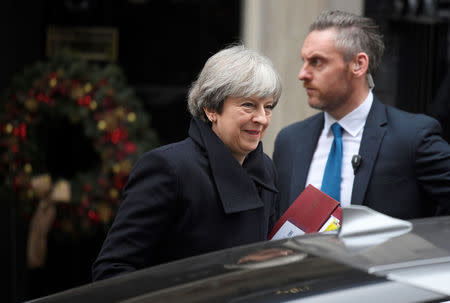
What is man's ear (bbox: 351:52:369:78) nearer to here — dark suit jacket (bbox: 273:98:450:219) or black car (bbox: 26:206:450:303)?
dark suit jacket (bbox: 273:98:450:219)

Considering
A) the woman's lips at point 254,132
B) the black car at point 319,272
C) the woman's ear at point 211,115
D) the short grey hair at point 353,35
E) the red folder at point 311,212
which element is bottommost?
the red folder at point 311,212

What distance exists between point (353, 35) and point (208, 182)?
156 cm

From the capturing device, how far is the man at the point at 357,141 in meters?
3.37

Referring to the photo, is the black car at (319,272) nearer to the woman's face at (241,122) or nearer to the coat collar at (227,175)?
the coat collar at (227,175)

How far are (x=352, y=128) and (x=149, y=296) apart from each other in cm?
205

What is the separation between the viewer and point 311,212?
263cm

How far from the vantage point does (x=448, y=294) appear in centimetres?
157

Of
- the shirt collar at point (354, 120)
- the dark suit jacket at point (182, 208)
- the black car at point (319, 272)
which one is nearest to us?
the black car at point (319, 272)

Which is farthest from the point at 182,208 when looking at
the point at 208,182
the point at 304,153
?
the point at 304,153

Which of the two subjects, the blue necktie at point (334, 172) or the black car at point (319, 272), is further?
the blue necktie at point (334, 172)

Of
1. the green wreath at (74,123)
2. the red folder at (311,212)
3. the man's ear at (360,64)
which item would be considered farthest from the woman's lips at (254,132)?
the green wreath at (74,123)

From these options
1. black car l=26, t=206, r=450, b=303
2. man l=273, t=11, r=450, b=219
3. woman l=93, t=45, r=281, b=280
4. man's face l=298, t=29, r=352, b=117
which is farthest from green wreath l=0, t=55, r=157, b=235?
black car l=26, t=206, r=450, b=303

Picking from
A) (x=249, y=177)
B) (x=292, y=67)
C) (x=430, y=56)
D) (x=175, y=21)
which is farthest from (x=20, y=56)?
(x=249, y=177)

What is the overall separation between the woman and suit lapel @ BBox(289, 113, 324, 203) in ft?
2.50
